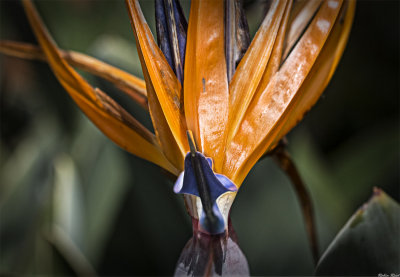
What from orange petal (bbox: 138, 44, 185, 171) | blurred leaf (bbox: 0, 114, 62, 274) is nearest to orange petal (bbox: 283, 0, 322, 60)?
orange petal (bbox: 138, 44, 185, 171)

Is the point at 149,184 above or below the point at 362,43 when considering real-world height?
below

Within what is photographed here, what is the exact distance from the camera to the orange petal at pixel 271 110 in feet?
1.07

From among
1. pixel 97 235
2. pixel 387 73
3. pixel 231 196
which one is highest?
pixel 387 73

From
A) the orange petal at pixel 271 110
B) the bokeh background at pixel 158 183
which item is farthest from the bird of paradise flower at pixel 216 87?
the bokeh background at pixel 158 183

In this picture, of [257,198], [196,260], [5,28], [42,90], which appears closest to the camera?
[196,260]

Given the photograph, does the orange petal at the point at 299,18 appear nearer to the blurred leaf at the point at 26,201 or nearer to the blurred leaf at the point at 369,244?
the blurred leaf at the point at 369,244

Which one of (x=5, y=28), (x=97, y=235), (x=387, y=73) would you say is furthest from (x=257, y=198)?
(x=5, y=28)

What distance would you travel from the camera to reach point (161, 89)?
13.0 inches

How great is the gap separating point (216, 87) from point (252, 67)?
0.03 metres

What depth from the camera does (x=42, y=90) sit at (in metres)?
1.14

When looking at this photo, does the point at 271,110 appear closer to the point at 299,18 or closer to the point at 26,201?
the point at 299,18

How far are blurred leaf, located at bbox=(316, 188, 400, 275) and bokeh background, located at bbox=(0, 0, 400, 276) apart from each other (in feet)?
0.96

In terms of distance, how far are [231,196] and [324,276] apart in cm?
8

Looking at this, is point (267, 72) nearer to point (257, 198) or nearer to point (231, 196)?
point (231, 196)
